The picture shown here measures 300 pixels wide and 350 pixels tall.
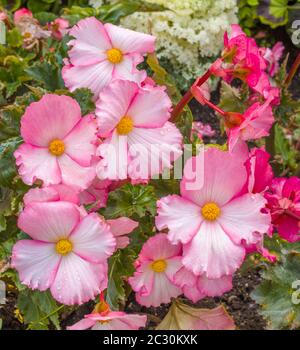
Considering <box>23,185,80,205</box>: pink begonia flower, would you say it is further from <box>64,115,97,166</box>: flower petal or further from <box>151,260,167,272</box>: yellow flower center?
<box>151,260,167,272</box>: yellow flower center

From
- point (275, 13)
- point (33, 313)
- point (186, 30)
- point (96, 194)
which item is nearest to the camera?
point (96, 194)

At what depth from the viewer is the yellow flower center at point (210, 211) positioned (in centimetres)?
105

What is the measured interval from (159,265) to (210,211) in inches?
6.7

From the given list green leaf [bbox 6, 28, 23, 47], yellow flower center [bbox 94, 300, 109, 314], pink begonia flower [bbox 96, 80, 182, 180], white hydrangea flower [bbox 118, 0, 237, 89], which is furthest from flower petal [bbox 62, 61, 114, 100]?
white hydrangea flower [bbox 118, 0, 237, 89]

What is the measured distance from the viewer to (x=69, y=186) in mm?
1012

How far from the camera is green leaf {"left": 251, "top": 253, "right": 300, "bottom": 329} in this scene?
1.23 meters

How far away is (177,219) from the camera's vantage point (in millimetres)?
1022

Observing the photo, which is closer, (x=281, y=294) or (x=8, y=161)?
(x=8, y=161)

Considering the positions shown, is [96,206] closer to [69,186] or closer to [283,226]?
[69,186]

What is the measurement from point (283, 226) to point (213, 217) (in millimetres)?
126

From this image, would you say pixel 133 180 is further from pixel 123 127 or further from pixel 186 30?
pixel 186 30

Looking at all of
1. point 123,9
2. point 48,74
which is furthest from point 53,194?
point 123,9

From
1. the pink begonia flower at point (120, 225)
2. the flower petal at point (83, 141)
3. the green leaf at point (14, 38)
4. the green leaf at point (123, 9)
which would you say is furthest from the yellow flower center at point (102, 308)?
Result: the green leaf at point (14, 38)

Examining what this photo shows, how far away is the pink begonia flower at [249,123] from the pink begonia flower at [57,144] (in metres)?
0.20
